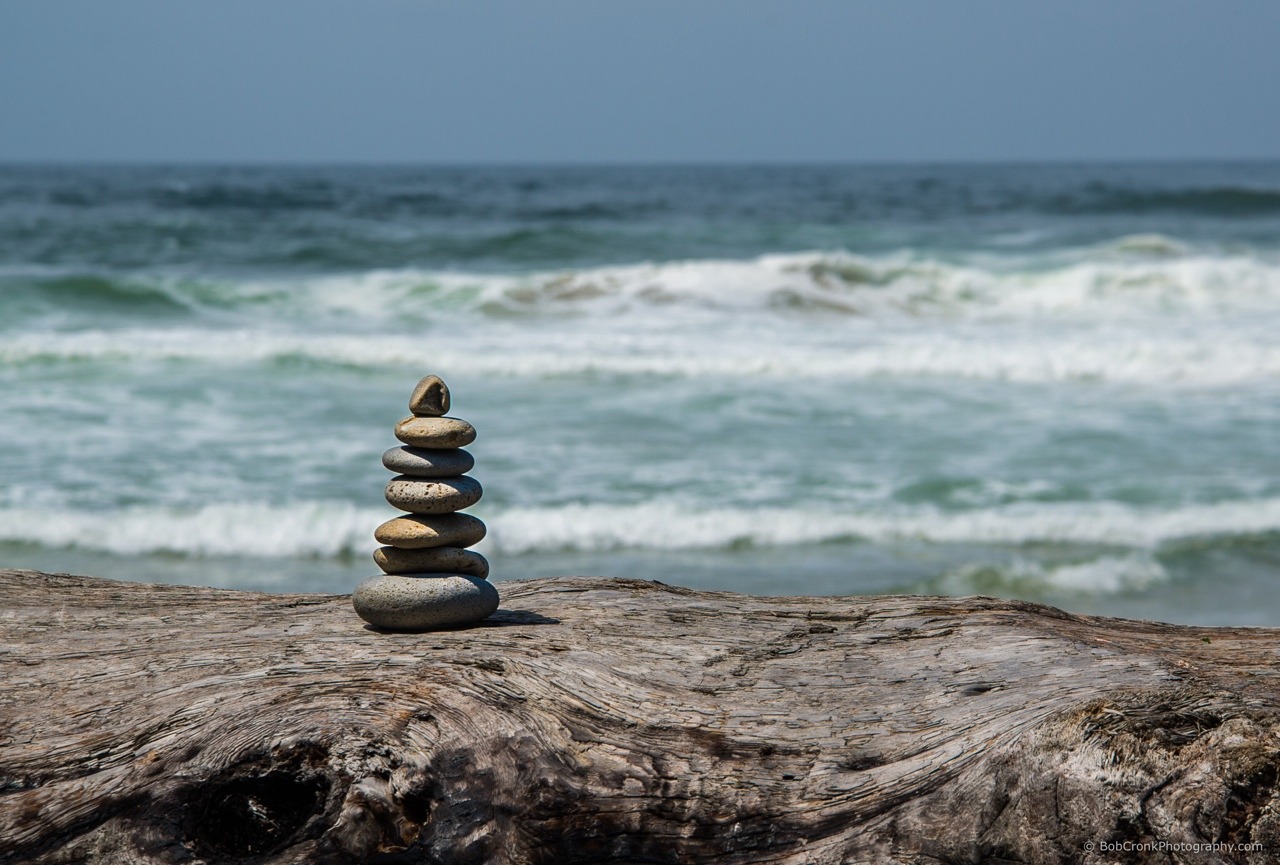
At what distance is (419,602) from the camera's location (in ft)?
9.57

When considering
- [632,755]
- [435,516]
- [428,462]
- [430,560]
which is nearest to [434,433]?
[428,462]

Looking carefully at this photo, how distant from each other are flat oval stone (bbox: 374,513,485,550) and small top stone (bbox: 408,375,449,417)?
0.27 m

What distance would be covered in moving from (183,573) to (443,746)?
4.55 m

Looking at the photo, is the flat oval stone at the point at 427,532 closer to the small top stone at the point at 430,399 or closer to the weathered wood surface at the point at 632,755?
the small top stone at the point at 430,399

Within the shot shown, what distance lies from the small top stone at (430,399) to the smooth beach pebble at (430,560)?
1.15 feet

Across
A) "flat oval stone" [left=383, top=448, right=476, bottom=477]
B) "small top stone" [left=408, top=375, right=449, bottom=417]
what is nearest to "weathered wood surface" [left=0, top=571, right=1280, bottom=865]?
"flat oval stone" [left=383, top=448, right=476, bottom=477]

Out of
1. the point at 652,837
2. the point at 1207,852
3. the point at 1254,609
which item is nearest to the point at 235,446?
the point at 1254,609

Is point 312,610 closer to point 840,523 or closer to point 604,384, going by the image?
point 840,523

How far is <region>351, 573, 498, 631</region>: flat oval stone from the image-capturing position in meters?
2.91

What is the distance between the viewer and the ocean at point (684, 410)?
667 cm

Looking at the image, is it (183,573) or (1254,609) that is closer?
(1254,609)

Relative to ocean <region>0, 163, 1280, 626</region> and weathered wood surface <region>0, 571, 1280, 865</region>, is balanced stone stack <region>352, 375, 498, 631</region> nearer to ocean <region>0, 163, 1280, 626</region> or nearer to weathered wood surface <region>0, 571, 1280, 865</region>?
weathered wood surface <region>0, 571, 1280, 865</region>

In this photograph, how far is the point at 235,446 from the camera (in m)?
8.62

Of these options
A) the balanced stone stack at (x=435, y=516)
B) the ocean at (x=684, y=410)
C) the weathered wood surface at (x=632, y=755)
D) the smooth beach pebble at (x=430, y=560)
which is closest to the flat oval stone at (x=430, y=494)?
the balanced stone stack at (x=435, y=516)
